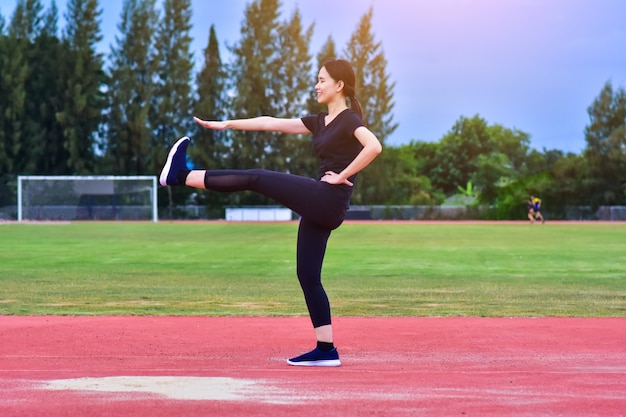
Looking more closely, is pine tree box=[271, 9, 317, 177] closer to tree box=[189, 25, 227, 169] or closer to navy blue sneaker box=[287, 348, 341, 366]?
tree box=[189, 25, 227, 169]

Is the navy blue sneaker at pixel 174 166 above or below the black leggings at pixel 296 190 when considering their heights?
above

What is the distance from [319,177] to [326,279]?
1123cm

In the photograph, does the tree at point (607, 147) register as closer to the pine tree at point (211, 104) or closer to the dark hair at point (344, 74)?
the pine tree at point (211, 104)

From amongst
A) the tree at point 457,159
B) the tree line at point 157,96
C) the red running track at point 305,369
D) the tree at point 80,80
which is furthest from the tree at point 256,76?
the red running track at point 305,369

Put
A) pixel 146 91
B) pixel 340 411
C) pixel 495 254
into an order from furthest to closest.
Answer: pixel 146 91, pixel 495 254, pixel 340 411

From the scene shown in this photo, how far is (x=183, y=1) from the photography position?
2968 inches

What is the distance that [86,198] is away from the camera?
199ft

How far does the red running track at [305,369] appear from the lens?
18.2 feet

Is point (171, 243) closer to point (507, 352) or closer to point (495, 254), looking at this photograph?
point (495, 254)

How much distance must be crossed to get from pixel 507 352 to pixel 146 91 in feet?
225

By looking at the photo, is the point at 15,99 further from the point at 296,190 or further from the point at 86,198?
the point at 296,190

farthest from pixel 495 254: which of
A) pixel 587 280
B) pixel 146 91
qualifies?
pixel 146 91

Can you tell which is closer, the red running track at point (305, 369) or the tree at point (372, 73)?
the red running track at point (305, 369)

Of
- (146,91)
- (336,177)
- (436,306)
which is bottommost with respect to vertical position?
(436,306)
